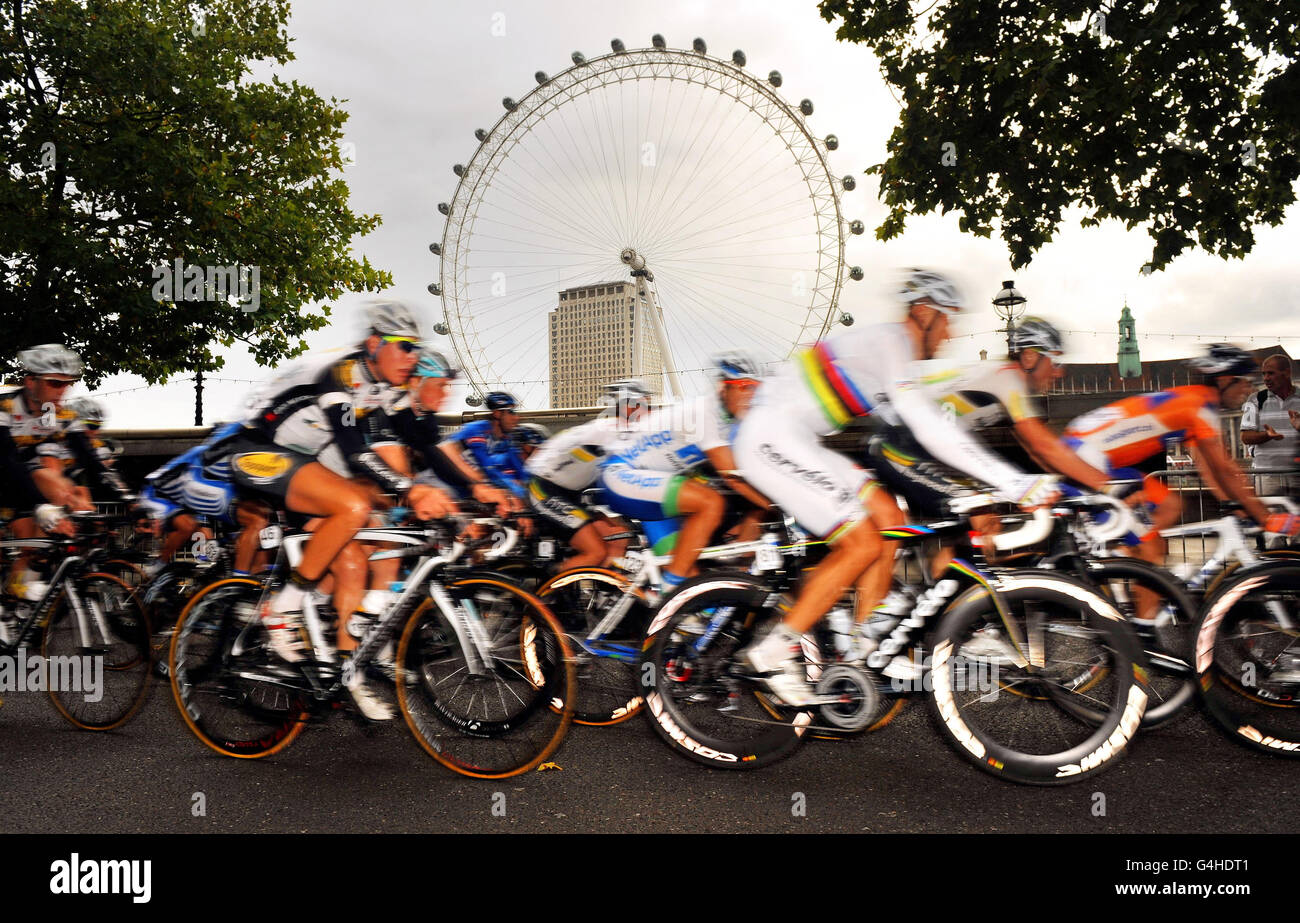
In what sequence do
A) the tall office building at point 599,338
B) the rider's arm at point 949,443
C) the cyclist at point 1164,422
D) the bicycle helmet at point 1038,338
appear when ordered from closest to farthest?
the rider's arm at point 949,443 < the cyclist at point 1164,422 < the bicycle helmet at point 1038,338 < the tall office building at point 599,338

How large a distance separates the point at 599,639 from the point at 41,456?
3417mm

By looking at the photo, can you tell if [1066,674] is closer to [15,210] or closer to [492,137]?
[15,210]

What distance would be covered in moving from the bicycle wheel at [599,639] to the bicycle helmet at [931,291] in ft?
5.90

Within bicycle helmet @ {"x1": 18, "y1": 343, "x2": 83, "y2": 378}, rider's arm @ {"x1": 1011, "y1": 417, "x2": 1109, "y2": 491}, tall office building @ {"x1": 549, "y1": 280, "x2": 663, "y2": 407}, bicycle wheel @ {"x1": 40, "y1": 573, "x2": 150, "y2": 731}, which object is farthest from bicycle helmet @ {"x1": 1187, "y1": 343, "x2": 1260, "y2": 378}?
tall office building @ {"x1": 549, "y1": 280, "x2": 663, "y2": 407}

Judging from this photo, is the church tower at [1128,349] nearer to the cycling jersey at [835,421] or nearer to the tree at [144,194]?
the tree at [144,194]

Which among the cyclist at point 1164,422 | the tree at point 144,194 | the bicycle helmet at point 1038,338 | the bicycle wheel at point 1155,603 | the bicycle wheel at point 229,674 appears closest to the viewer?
the bicycle wheel at point 1155,603

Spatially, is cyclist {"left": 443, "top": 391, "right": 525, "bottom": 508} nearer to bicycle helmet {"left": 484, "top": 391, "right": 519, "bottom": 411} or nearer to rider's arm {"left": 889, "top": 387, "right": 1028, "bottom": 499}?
bicycle helmet {"left": 484, "top": 391, "right": 519, "bottom": 411}

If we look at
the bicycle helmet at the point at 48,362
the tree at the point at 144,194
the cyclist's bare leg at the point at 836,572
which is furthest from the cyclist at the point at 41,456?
the tree at the point at 144,194

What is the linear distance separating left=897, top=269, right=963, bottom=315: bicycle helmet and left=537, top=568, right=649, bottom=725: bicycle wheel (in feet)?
5.90

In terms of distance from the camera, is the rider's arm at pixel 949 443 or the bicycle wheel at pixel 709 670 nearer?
the rider's arm at pixel 949 443

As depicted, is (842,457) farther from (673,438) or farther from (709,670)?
(673,438)

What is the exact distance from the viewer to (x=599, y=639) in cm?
441

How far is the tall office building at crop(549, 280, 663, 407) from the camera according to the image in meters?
19.1

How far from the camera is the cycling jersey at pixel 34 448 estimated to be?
5180 millimetres
